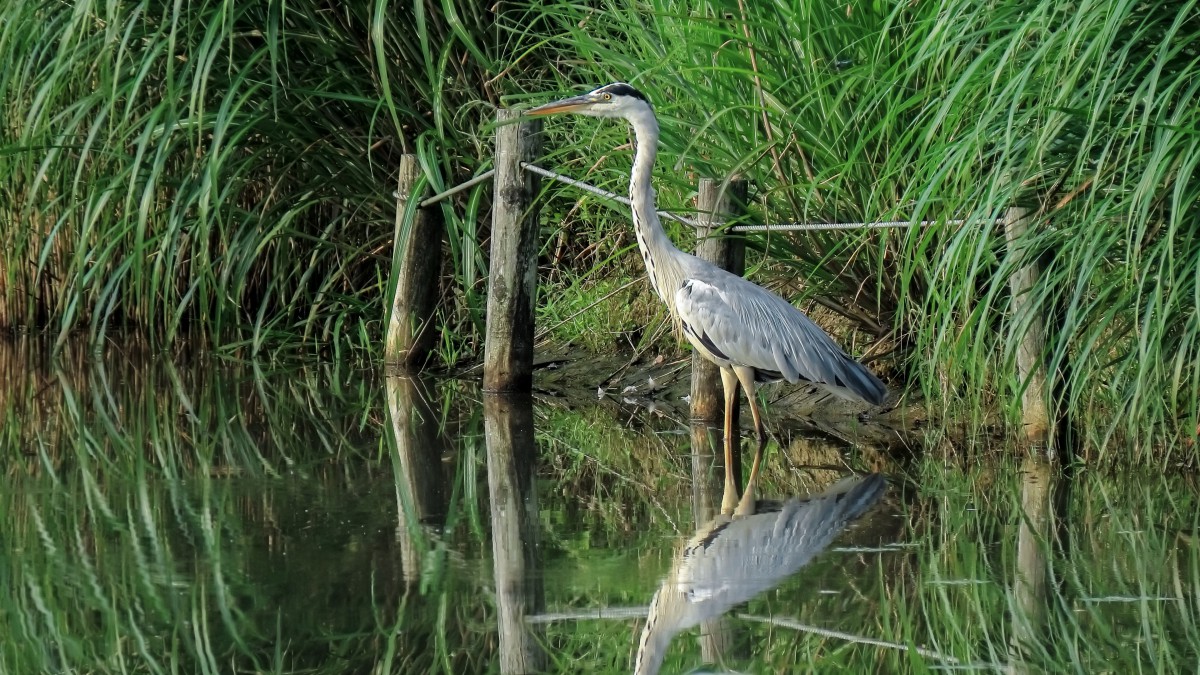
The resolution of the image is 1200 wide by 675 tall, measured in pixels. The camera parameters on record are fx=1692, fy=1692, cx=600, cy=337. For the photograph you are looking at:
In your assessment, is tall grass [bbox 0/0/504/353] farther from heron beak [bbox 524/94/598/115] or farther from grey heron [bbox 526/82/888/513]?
grey heron [bbox 526/82/888/513]

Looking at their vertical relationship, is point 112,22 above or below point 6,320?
above

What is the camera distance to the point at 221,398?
740 centimetres

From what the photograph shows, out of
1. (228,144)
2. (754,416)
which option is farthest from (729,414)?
(228,144)

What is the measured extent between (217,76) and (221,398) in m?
1.59

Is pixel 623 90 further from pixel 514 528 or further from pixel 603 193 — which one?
pixel 514 528

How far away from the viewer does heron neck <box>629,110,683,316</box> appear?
5.99m

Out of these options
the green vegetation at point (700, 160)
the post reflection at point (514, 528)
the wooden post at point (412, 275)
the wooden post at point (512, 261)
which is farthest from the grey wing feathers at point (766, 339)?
the wooden post at point (412, 275)

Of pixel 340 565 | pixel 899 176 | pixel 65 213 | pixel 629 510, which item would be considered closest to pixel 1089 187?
pixel 899 176

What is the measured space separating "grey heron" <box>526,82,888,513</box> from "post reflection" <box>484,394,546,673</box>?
2.43ft

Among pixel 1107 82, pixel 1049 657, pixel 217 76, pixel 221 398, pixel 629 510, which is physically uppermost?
pixel 217 76

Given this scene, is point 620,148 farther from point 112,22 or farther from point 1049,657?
point 1049,657

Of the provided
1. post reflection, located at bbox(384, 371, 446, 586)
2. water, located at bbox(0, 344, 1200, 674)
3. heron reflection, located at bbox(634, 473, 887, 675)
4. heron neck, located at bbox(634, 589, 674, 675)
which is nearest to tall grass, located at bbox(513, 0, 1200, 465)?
water, located at bbox(0, 344, 1200, 674)

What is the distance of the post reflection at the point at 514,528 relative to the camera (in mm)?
3400

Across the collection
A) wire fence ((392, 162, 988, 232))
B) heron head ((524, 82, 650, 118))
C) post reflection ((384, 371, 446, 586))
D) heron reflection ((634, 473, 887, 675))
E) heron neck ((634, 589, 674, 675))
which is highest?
heron head ((524, 82, 650, 118))
